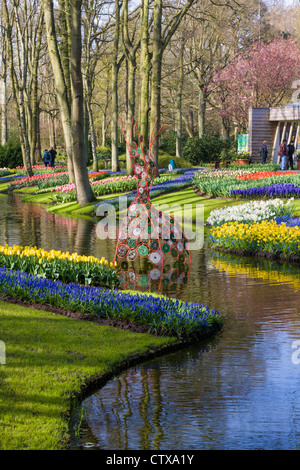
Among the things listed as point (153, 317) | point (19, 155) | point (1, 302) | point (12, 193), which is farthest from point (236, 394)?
point (19, 155)

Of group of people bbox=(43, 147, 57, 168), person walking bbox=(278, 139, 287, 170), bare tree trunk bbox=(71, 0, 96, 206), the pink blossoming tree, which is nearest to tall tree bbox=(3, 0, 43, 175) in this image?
group of people bbox=(43, 147, 57, 168)

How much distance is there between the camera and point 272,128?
36219mm

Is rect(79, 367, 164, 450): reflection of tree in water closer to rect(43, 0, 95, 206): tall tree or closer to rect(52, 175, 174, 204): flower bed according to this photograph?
rect(43, 0, 95, 206): tall tree

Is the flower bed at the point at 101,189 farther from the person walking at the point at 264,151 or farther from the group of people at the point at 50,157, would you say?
the group of people at the point at 50,157

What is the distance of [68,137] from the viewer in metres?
26.3

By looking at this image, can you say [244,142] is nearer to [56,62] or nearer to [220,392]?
[56,62]

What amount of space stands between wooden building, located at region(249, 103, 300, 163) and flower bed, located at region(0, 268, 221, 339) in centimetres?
2800

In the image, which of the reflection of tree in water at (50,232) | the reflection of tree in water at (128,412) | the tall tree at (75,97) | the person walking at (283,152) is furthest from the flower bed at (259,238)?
the person walking at (283,152)

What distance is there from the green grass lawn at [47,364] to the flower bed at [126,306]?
11.2 inches

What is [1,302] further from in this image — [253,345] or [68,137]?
[68,137]

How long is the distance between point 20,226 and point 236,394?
14.6 meters

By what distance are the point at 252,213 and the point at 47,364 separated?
32.7 feet

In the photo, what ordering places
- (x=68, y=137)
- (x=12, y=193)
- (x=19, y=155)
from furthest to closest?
1. (x=19, y=155)
2. (x=12, y=193)
3. (x=68, y=137)

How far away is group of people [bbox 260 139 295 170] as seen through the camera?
31491 millimetres
